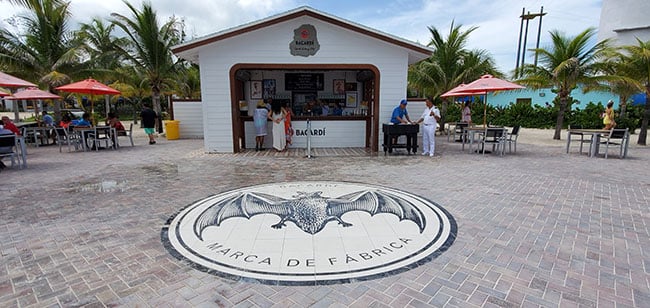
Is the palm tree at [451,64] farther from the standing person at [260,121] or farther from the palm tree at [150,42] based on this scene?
→ the palm tree at [150,42]

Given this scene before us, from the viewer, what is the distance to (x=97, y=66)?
14.8 metres

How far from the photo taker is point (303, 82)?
38.9ft

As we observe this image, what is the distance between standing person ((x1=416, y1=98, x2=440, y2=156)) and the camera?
9.05 metres

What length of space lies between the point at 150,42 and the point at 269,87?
22.7 feet

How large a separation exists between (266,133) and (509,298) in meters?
8.36

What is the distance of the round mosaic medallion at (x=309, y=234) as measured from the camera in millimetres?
2969

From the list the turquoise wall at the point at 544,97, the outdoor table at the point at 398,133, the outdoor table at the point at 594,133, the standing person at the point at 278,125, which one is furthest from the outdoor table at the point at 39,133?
the turquoise wall at the point at 544,97

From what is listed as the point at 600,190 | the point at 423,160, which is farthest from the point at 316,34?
the point at 600,190

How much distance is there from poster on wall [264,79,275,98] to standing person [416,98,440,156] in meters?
5.32

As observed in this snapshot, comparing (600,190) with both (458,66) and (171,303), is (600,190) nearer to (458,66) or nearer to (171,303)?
(171,303)

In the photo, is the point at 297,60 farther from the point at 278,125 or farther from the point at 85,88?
the point at 85,88

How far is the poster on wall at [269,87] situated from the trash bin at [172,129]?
475 centimetres

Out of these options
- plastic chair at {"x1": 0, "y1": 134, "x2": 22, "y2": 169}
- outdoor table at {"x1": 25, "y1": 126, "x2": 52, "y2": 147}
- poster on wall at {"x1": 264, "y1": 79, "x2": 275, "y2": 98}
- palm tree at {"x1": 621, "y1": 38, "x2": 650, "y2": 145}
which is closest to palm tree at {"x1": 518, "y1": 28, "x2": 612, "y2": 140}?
palm tree at {"x1": 621, "y1": 38, "x2": 650, "y2": 145}

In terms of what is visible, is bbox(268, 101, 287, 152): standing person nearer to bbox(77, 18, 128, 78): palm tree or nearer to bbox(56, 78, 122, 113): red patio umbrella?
bbox(56, 78, 122, 113): red patio umbrella
